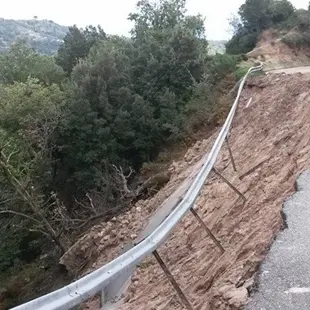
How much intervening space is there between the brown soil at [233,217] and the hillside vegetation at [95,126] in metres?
4.63

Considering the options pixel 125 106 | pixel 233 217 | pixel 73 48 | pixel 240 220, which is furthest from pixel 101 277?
pixel 73 48

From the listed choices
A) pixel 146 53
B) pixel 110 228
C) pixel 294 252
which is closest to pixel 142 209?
pixel 110 228

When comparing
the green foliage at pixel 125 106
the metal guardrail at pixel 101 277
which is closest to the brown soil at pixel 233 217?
the metal guardrail at pixel 101 277

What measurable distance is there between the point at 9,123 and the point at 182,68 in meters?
9.54

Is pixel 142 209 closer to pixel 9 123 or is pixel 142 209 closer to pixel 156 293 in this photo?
pixel 156 293

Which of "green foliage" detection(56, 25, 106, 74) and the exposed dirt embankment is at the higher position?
the exposed dirt embankment

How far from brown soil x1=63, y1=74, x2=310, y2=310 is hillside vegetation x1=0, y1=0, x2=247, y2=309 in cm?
463

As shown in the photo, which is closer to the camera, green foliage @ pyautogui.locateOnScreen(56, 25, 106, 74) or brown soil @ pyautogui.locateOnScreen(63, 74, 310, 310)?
brown soil @ pyautogui.locateOnScreen(63, 74, 310, 310)

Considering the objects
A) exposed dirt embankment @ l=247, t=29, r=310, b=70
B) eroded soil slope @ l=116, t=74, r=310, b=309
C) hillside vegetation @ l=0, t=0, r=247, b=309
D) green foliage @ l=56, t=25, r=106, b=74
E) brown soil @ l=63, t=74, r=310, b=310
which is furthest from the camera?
green foliage @ l=56, t=25, r=106, b=74

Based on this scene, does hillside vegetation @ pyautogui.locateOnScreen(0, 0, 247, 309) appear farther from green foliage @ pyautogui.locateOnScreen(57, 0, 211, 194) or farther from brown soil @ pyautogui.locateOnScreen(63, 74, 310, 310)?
brown soil @ pyautogui.locateOnScreen(63, 74, 310, 310)

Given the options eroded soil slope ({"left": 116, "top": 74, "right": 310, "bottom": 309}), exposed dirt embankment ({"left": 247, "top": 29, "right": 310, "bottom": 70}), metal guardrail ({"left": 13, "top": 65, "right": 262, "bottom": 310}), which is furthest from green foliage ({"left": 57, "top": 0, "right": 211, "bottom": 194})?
metal guardrail ({"left": 13, "top": 65, "right": 262, "bottom": 310})

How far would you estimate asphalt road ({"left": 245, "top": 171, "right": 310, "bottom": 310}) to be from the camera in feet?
16.8

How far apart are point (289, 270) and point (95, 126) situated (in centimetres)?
1910

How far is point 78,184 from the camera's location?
24.6m
